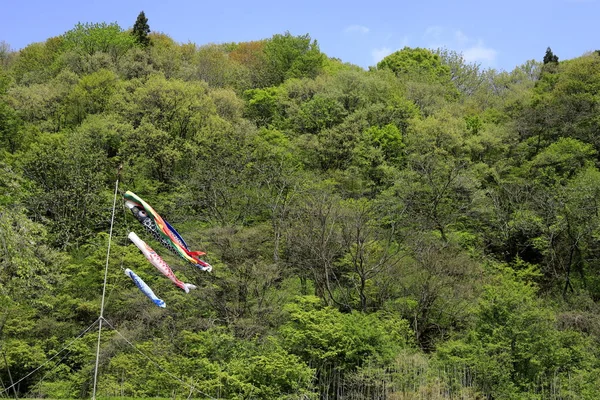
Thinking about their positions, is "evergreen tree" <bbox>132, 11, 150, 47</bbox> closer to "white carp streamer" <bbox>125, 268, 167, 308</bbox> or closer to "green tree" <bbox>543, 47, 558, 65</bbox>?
"green tree" <bbox>543, 47, 558, 65</bbox>

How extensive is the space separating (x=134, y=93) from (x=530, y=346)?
21919mm

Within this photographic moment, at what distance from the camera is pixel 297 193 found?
77.6 ft

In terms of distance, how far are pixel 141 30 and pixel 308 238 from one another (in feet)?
101

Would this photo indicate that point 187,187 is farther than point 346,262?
Yes

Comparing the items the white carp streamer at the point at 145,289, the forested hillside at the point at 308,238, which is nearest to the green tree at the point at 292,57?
the forested hillside at the point at 308,238

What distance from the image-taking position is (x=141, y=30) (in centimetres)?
4588

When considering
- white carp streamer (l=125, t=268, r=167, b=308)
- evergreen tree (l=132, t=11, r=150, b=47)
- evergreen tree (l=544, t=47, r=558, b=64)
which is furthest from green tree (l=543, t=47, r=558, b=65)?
white carp streamer (l=125, t=268, r=167, b=308)

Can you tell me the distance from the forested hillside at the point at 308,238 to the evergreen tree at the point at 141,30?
6.90m

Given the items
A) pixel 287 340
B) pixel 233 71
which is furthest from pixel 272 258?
pixel 233 71

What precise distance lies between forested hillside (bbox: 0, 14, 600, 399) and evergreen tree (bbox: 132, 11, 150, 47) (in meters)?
6.90

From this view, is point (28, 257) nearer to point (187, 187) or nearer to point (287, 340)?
point (287, 340)

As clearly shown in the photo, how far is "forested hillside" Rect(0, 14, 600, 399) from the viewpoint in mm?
15883

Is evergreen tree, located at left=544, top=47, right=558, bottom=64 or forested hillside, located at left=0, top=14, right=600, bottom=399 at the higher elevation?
evergreen tree, located at left=544, top=47, right=558, bottom=64

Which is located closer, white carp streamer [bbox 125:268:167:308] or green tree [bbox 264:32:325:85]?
white carp streamer [bbox 125:268:167:308]
